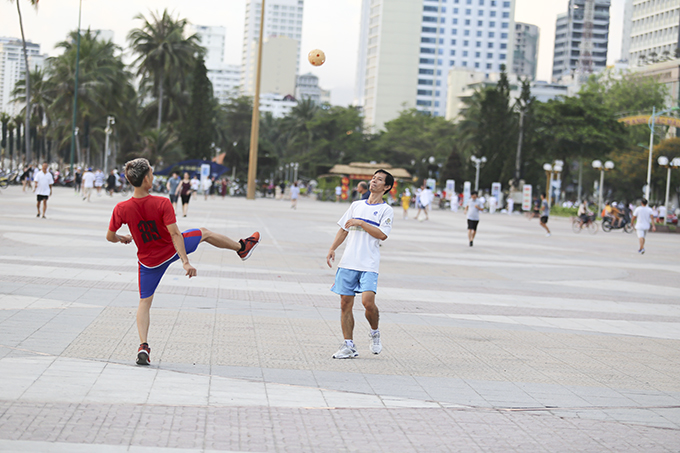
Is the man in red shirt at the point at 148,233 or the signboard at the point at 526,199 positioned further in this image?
the signboard at the point at 526,199

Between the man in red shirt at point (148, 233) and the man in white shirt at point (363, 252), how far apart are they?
1257 mm

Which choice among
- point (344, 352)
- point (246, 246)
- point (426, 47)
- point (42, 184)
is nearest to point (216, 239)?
point (246, 246)

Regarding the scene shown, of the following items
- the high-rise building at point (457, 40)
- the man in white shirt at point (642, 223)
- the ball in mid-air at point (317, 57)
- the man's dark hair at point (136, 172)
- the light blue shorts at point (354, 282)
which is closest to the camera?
the man's dark hair at point (136, 172)

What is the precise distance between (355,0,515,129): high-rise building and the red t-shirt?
154622 millimetres

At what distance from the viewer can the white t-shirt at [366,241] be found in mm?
6629

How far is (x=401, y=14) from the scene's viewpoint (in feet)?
529

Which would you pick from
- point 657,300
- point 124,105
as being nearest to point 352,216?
point 657,300

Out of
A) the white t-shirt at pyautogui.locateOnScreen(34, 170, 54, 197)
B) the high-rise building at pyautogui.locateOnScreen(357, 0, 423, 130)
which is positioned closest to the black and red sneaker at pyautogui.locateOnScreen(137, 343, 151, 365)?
the white t-shirt at pyautogui.locateOnScreen(34, 170, 54, 197)

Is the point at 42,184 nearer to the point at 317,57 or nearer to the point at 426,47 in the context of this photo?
the point at 317,57

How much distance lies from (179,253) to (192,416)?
144cm

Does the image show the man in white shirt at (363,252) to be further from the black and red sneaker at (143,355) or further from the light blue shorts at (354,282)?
the black and red sneaker at (143,355)

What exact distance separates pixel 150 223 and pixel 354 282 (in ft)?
6.28

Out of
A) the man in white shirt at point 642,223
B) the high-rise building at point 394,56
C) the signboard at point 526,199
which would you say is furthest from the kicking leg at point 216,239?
the high-rise building at point 394,56

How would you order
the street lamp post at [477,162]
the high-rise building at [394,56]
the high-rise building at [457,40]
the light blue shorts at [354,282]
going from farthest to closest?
1. the high-rise building at [457,40]
2. the high-rise building at [394,56]
3. the street lamp post at [477,162]
4. the light blue shorts at [354,282]
